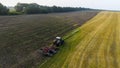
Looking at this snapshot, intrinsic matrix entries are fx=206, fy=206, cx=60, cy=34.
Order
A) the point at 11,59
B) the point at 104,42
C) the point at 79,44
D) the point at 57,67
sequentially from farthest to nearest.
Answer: the point at 104,42 < the point at 79,44 < the point at 11,59 < the point at 57,67

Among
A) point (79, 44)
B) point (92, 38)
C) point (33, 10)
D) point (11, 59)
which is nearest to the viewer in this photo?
point (11, 59)

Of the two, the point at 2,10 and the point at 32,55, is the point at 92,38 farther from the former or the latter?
the point at 2,10

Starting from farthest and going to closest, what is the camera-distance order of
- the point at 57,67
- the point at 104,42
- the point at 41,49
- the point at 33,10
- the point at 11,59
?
the point at 33,10, the point at 104,42, the point at 41,49, the point at 11,59, the point at 57,67

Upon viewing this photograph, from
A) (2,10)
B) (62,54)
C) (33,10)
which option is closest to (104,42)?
(62,54)

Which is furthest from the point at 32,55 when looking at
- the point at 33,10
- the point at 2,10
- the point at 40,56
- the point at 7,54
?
the point at 33,10

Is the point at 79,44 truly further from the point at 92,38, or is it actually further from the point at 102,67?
the point at 102,67

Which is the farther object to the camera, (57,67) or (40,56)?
(40,56)

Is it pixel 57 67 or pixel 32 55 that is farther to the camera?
pixel 32 55

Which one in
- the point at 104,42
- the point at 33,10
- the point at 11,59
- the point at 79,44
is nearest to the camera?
the point at 11,59
